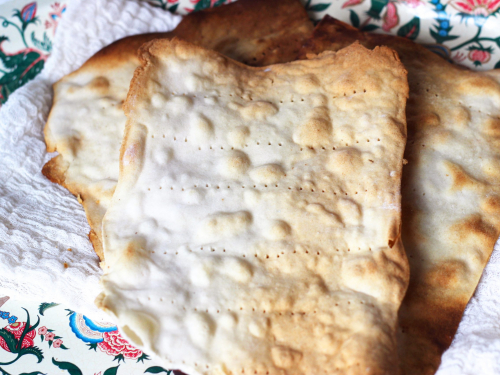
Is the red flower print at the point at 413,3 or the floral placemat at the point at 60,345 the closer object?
the floral placemat at the point at 60,345

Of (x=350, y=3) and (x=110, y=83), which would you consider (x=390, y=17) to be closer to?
(x=350, y=3)

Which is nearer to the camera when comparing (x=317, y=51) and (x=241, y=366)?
(x=241, y=366)

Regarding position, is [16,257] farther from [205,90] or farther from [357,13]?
[357,13]

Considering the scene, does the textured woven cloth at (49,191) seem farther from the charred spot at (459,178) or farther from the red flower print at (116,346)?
the charred spot at (459,178)

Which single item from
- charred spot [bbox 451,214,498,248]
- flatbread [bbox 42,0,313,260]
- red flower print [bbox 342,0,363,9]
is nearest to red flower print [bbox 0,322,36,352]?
flatbread [bbox 42,0,313,260]

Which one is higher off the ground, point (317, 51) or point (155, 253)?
point (317, 51)

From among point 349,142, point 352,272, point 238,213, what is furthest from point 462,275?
point 238,213

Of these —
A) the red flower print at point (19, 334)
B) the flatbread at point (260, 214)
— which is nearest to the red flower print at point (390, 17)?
the flatbread at point (260, 214)
